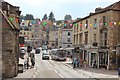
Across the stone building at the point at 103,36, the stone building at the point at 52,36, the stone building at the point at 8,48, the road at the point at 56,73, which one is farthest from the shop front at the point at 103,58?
the stone building at the point at 52,36

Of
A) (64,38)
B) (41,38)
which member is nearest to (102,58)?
(64,38)

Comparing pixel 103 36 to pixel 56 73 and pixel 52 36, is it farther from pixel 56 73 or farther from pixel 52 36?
pixel 52 36

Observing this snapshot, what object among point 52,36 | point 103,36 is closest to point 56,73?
point 103,36

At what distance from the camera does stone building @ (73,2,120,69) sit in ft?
149

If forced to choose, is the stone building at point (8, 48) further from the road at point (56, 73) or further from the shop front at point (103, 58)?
the shop front at point (103, 58)

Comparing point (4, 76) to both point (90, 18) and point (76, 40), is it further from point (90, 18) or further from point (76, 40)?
point (76, 40)

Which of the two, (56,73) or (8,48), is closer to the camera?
(8,48)

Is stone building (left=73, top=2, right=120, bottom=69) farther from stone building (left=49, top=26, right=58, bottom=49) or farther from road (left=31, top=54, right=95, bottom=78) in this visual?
stone building (left=49, top=26, right=58, bottom=49)

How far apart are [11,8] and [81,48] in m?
23.6

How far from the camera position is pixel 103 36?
47812mm

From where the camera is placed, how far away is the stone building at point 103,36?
45312 mm

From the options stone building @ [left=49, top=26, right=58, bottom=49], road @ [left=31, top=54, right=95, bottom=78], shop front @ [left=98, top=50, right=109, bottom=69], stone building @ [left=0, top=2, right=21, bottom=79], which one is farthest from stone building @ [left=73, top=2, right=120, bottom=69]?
stone building @ [left=49, top=26, right=58, bottom=49]

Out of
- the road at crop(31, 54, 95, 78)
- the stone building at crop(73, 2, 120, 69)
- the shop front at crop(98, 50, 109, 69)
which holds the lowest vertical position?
the road at crop(31, 54, 95, 78)

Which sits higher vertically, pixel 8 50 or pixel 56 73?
pixel 8 50
